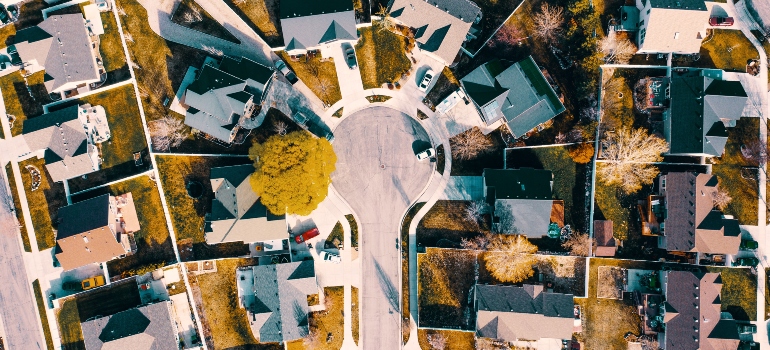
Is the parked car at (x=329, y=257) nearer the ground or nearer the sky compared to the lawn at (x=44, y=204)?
nearer the ground

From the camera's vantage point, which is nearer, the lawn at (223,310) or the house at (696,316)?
the house at (696,316)

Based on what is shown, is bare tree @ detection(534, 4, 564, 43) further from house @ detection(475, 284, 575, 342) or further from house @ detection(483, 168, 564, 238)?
house @ detection(475, 284, 575, 342)

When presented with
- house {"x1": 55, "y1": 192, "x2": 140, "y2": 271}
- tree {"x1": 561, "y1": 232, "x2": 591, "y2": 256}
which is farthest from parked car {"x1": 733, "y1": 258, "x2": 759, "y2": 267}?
house {"x1": 55, "y1": 192, "x2": 140, "y2": 271}

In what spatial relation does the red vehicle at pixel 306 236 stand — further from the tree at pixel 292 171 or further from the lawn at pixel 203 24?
the lawn at pixel 203 24

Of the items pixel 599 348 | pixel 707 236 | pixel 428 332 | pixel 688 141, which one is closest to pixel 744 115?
pixel 688 141

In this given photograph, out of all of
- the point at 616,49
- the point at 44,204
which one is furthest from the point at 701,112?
the point at 44,204

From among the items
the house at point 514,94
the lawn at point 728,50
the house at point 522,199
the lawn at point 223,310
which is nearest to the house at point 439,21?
the house at point 514,94
